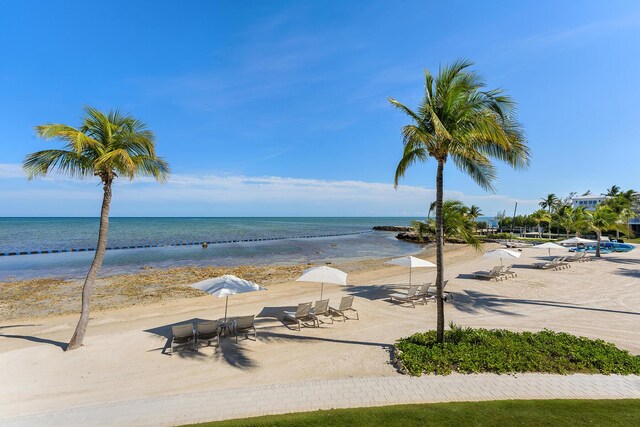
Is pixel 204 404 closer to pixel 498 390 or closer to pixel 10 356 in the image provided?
pixel 498 390

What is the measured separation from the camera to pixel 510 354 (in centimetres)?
721

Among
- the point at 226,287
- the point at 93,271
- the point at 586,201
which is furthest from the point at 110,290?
the point at 586,201

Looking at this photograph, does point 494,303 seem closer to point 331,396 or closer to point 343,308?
point 343,308

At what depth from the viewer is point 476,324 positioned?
33.2 feet

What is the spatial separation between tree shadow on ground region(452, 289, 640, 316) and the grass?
21.0ft

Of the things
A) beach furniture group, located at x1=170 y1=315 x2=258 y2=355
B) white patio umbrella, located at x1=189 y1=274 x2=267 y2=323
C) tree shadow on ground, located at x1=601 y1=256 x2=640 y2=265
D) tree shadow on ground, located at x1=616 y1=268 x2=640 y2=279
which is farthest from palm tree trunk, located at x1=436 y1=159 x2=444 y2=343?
tree shadow on ground, located at x1=601 y1=256 x2=640 y2=265

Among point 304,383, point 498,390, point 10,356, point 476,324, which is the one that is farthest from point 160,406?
point 476,324

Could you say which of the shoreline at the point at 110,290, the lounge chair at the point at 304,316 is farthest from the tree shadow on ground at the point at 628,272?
the shoreline at the point at 110,290

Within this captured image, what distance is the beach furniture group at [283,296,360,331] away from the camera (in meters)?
10.1

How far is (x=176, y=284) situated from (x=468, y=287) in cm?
1789

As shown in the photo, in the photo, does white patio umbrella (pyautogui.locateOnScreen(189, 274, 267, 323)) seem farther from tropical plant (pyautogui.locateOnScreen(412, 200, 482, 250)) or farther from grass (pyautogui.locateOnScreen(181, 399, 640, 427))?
tropical plant (pyautogui.locateOnScreen(412, 200, 482, 250))

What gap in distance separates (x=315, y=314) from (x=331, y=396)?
4.48 m

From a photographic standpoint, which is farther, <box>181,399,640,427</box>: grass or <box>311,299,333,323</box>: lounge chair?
<box>311,299,333,323</box>: lounge chair

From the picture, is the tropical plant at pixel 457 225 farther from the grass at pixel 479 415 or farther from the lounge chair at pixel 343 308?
the grass at pixel 479 415
